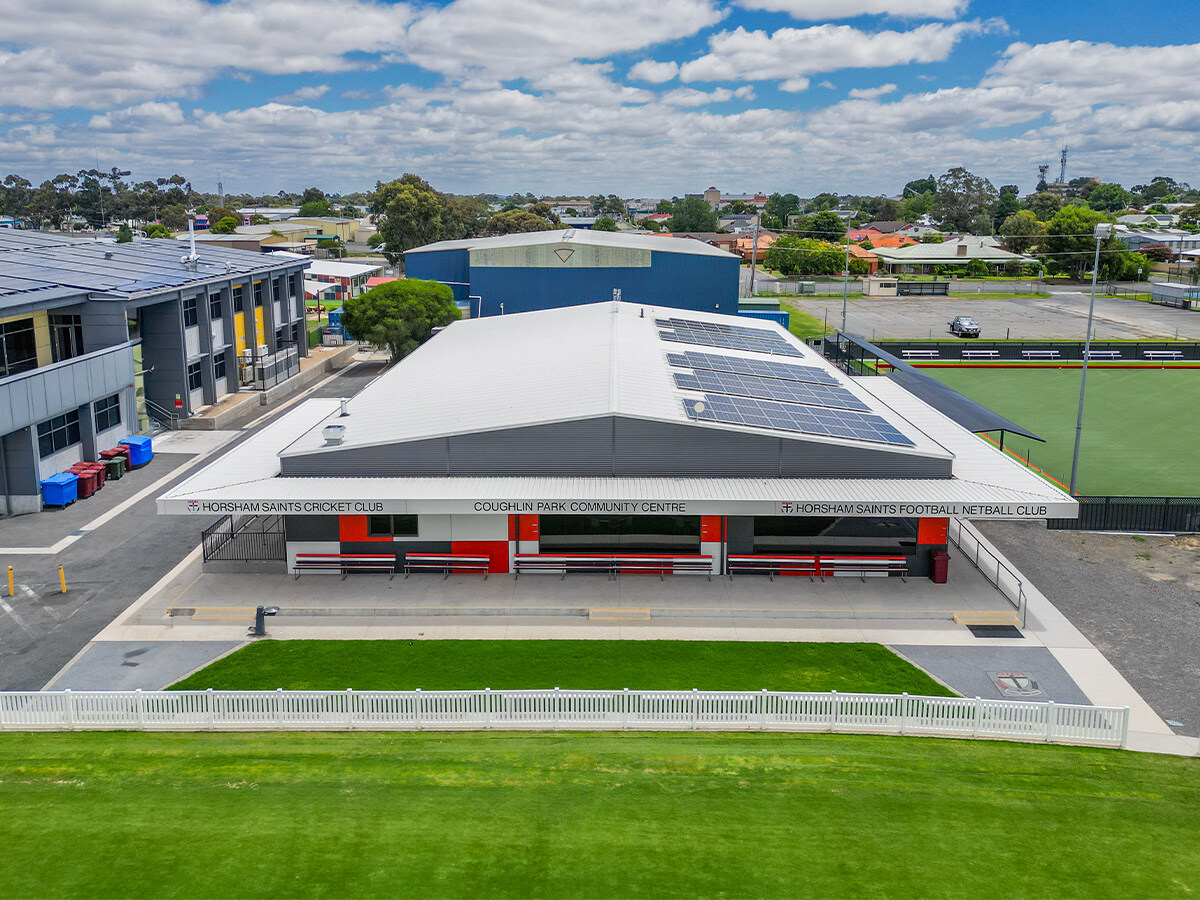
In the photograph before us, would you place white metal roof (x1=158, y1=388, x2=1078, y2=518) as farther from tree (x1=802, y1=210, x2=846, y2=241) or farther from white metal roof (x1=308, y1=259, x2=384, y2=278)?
tree (x1=802, y1=210, x2=846, y2=241)

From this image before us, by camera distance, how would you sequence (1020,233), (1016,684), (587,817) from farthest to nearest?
1. (1020,233)
2. (1016,684)
3. (587,817)

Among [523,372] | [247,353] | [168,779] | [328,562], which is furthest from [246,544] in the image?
[247,353]

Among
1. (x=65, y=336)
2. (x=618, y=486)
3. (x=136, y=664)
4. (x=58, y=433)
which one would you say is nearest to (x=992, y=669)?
(x=618, y=486)

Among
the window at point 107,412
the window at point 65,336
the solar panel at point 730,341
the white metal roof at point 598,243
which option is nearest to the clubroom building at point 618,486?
the solar panel at point 730,341

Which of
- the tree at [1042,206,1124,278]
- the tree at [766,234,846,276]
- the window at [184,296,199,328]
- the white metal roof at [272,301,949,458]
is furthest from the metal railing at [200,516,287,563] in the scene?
the tree at [1042,206,1124,278]

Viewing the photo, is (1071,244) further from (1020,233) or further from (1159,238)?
(1159,238)

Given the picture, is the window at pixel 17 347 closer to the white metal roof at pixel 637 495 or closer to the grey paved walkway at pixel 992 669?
the white metal roof at pixel 637 495

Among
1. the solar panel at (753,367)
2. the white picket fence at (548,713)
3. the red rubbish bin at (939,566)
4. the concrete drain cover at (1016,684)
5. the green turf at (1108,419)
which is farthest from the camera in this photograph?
the green turf at (1108,419)
